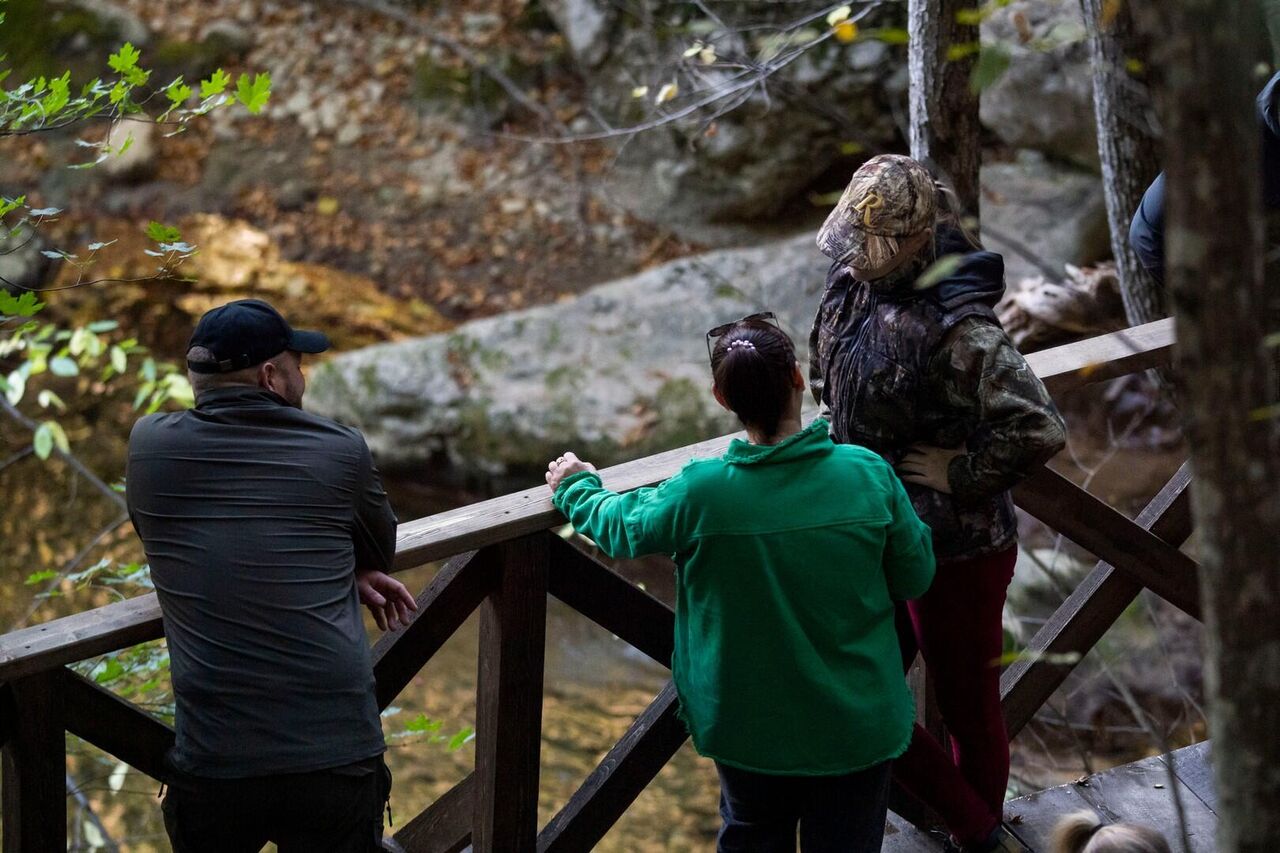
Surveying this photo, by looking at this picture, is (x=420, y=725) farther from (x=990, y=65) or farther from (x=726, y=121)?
(x=726, y=121)

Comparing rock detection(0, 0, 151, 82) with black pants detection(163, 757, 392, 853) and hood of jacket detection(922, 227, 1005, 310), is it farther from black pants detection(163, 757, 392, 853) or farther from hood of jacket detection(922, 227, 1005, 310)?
hood of jacket detection(922, 227, 1005, 310)

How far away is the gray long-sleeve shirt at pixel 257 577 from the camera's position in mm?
2141

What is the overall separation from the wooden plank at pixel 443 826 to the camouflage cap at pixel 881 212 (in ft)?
4.70

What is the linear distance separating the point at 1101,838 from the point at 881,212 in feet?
3.73

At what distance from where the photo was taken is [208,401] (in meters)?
2.29

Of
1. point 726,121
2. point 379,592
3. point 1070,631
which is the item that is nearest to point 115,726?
point 379,592

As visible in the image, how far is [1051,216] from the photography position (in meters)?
8.16

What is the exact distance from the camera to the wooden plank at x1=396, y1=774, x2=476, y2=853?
9.38ft

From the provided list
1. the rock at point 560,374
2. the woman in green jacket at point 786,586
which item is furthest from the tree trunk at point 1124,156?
the rock at point 560,374

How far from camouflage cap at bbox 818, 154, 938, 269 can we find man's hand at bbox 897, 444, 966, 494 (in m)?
0.38

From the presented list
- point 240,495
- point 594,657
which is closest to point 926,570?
point 240,495

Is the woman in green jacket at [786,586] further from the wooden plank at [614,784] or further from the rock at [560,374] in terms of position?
the rock at [560,374]

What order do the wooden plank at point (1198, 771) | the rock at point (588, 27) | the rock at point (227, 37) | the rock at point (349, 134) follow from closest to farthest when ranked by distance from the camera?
the wooden plank at point (1198, 771) → the rock at point (588, 27) → the rock at point (349, 134) → the rock at point (227, 37)

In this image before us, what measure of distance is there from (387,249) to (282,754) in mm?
8001
